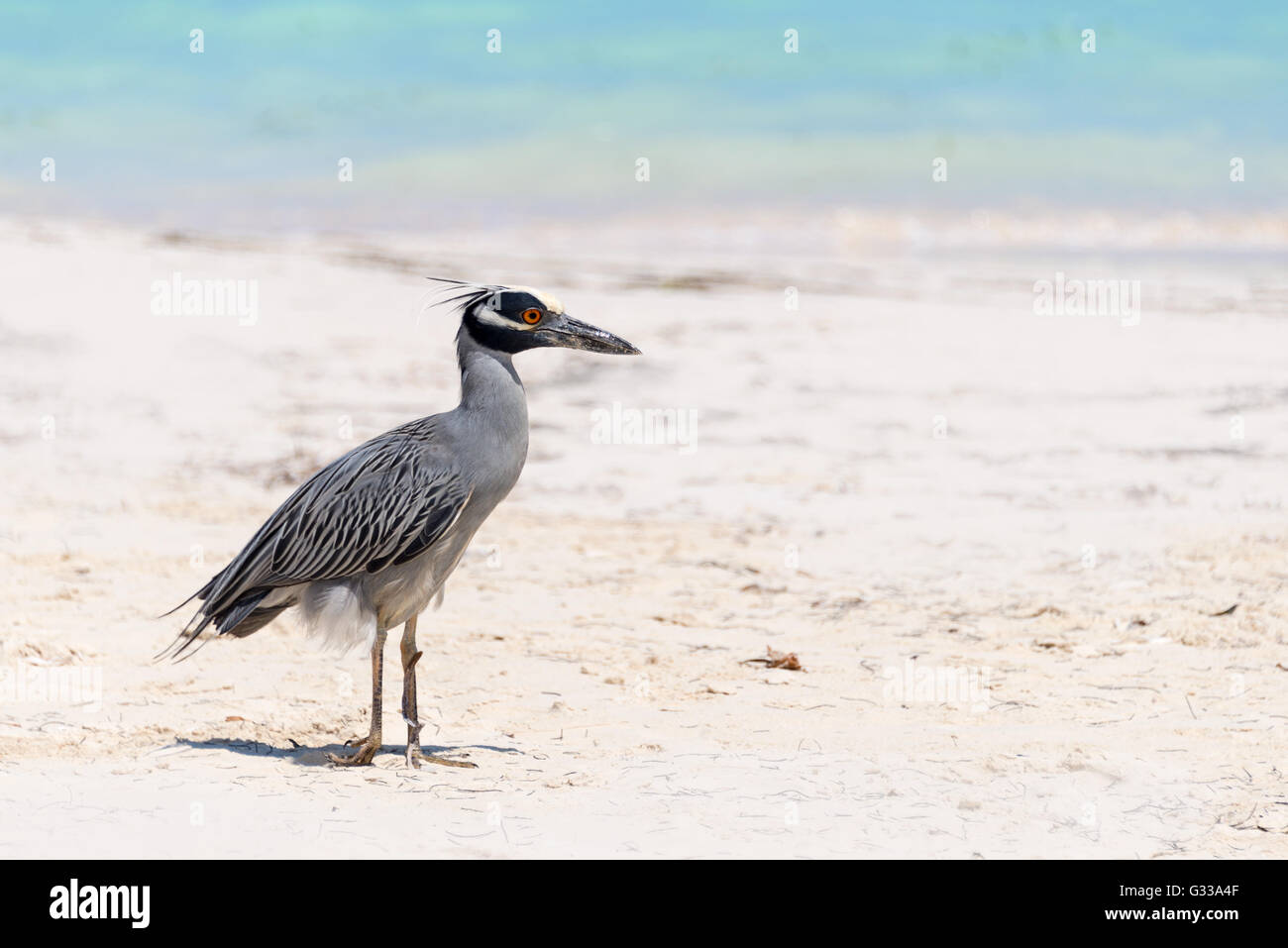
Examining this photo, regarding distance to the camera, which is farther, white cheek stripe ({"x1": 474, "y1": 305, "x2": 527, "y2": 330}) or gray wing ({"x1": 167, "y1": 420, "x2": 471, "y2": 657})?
white cheek stripe ({"x1": 474, "y1": 305, "x2": 527, "y2": 330})

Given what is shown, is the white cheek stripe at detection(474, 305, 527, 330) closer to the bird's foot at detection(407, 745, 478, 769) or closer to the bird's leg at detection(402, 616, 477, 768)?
the bird's leg at detection(402, 616, 477, 768)

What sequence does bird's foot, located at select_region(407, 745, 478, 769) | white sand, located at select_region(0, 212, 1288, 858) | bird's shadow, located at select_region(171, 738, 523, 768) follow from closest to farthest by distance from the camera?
white sand, located at select_region(0, 212, 1288, 858)
bird's foot, located at select_region(407, 745, 478, 769)
bird's shadow, located at select_region(171, 738, 523, 768)

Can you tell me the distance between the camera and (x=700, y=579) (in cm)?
842

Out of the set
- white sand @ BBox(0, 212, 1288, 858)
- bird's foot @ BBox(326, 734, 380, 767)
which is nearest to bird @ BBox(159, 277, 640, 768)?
bird's foot @ BBox(326, 734, 380, 767)

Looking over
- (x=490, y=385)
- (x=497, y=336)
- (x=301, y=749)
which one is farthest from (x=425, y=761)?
(x=497, y=336)

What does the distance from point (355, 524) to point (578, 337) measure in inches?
44.9

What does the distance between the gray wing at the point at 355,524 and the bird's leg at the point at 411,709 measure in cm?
38

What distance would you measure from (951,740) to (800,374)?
7.77 meters

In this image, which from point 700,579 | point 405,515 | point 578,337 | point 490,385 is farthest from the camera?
point 700,579

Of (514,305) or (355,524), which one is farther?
(514,305)

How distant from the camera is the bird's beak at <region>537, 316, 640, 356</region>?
5.55 meters

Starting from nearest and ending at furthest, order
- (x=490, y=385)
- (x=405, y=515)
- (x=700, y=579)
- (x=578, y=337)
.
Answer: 1. (x=405, y=515)
2. (x=490, y=385)
3. (x=578, y=337)
4. (x=700, y=579)

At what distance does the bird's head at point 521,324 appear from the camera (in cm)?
550

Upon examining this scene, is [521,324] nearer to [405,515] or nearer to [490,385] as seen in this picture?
[490,385]
